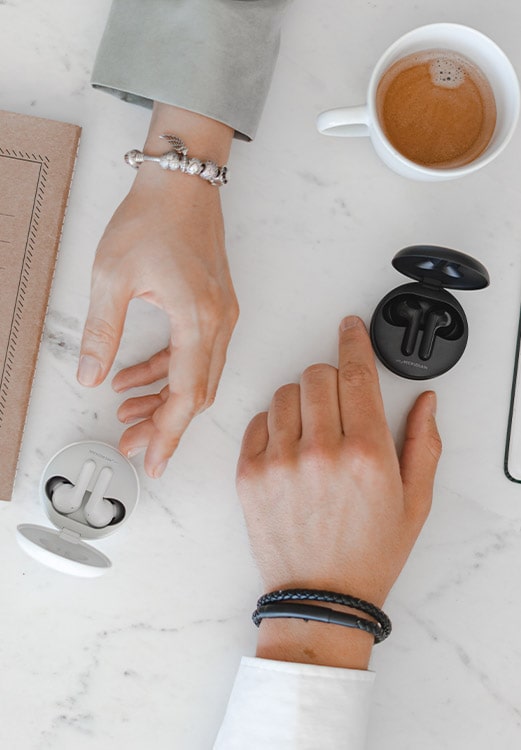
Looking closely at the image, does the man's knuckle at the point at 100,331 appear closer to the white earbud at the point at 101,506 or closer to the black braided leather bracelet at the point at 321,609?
the white earbud at the point at 101,506

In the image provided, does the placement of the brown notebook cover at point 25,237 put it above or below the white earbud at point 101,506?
above

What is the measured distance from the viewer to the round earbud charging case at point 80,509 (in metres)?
0.76

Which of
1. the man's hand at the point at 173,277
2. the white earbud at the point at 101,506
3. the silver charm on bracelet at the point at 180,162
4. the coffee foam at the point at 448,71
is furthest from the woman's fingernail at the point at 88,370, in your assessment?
the coffee foam at the point at 448,71

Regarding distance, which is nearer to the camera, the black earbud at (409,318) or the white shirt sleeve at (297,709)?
the white shirt sleeve at (297,709)

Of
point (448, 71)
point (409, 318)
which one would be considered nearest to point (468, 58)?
point (448, 71)

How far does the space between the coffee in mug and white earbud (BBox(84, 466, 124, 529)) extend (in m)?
0.46

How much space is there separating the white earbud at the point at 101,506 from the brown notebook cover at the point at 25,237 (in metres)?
0.09

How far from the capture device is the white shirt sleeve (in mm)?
730

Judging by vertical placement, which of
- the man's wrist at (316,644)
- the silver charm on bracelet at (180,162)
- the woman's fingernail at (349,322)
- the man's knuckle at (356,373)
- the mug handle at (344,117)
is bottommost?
the man's wrist at (316,644)

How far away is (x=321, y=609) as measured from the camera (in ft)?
2.47

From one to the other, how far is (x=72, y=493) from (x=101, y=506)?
33 millimetres

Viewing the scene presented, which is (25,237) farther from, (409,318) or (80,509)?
(409,318)

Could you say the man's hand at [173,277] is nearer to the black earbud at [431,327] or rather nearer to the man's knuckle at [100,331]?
the man's knuckle at [100,331]

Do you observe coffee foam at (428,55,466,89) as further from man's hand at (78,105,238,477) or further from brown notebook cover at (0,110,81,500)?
brown notebook cover at (0,110,81,500)
